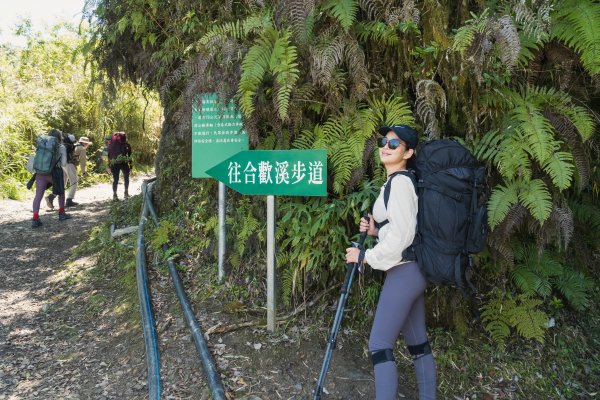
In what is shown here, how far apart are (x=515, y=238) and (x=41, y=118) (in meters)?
15.4

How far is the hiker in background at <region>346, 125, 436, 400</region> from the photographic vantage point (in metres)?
2.73

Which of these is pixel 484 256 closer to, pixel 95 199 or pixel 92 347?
pixel 92 347

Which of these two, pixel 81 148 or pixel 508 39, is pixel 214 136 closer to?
pixel 508 39

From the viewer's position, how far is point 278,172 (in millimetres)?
3682

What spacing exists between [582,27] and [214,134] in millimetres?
3313

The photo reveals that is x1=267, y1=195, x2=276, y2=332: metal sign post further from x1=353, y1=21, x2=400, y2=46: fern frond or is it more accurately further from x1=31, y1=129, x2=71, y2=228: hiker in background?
x1=31, y1=129, x2=71, y2=228: hiker in background

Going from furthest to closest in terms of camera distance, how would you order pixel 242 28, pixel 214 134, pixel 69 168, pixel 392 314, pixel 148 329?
pixel 69 168 < pixel 214 134 < pixel 148 329 < pixel 242 28 < pixel 392 314

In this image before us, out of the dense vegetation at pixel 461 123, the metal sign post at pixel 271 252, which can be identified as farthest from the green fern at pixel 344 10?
the metal sign post at pixel 271 252

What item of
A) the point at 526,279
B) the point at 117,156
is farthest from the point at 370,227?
the point at 117,156

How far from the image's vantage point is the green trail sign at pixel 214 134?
4.60m

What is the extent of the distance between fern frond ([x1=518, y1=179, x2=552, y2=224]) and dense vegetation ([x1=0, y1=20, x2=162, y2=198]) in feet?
34.8

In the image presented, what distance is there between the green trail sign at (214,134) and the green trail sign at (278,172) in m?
0.79

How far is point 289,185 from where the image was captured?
3.67 meters

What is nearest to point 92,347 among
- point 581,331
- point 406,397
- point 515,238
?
point 406,397
